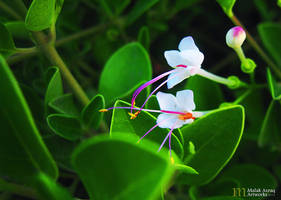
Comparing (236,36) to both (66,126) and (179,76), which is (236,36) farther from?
(66,126)

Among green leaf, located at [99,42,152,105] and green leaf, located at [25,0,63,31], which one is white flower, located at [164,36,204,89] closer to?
green leaf, located at [99,42,152,105]

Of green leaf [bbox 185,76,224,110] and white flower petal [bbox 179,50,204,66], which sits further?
green leaf [bbox 185,76,224,110]

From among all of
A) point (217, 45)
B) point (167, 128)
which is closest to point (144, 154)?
point (167, 128)

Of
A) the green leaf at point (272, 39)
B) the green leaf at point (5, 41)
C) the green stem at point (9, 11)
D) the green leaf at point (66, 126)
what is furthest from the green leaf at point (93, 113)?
the green leaf at point (272, 39)

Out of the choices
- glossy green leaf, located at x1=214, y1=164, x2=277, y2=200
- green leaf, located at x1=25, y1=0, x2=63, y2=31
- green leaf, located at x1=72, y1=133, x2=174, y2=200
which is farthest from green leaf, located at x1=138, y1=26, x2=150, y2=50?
green leaf, located at x1=72, y1=133, x2=174, y2=200

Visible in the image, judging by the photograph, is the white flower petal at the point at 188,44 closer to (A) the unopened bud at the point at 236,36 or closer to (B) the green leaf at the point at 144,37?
(A) the unopened bud at the point at 236,36

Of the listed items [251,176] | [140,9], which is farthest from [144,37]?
[251,176]
